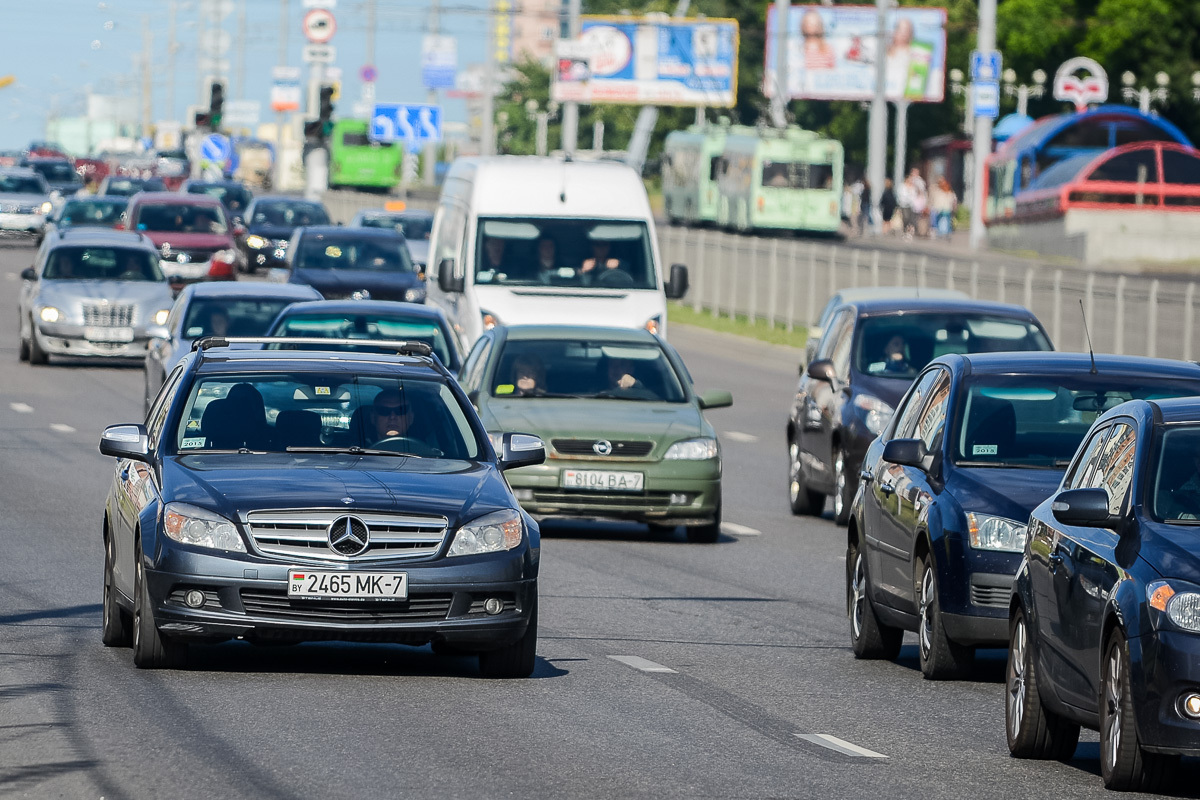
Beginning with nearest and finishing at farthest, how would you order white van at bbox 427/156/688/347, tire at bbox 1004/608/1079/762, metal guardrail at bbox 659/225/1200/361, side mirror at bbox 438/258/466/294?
tire at bbox 1004/608/1079/762 < white van at bbox 427/156/688/347 < side mirror at bbox 438/258/466/294 < metal guardrail at bbox 659/225/1200/361

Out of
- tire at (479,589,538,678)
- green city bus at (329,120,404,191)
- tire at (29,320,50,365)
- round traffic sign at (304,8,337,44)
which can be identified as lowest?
green city bus at (329,120,404,191)

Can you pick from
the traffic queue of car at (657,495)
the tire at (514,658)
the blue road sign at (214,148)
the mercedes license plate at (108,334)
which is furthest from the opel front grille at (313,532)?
the blue road sign at (214,148)

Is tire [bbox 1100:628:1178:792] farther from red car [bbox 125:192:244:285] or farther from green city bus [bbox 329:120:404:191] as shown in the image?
green city bus [bbox 329:120:404:191]

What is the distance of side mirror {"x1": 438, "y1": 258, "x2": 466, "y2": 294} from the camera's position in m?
26.0

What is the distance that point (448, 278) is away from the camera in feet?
85.4

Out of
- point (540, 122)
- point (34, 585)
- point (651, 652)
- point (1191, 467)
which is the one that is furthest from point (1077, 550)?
point (540, 122)

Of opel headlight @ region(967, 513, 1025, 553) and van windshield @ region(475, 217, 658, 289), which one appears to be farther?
van windshield @ region(475, 217, 658, 289)

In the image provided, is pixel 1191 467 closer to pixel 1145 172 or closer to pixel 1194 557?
pixel 1194 557

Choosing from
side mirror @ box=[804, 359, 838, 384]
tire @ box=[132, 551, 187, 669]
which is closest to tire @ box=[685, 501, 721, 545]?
side mirror @ box=[804, 359, 838, 384]

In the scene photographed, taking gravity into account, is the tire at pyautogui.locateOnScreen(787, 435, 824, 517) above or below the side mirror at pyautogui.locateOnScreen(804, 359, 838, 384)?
below

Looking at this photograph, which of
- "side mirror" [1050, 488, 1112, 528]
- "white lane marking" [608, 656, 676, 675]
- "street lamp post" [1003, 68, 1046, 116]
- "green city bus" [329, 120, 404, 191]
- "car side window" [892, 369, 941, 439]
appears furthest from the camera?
"green city bus" [329, 120, 404, 191]

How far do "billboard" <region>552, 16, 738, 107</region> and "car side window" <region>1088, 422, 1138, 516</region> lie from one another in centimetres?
8938

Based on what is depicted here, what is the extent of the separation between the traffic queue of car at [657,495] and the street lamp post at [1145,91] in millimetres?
71499

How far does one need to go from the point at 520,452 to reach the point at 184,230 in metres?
34.0
